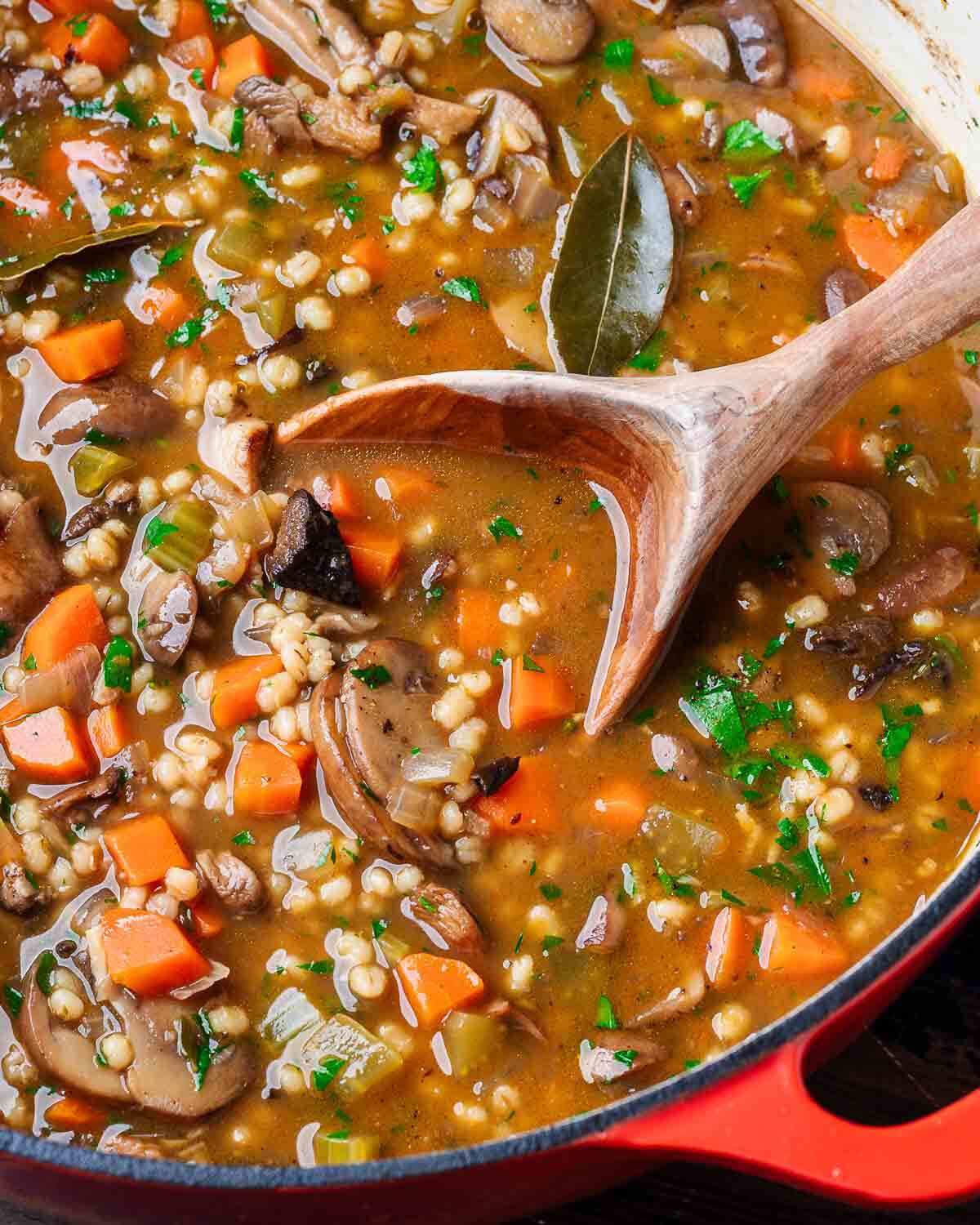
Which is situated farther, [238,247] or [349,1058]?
[238,247]

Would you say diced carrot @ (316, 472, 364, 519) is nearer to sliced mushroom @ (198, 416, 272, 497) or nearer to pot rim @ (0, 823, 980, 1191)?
sliced mushroom @ (198, 416, 272, 497)

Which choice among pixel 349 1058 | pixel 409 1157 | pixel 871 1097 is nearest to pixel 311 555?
pixel 349 1058

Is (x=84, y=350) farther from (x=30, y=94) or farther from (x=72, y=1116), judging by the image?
(x=72, y=1116)

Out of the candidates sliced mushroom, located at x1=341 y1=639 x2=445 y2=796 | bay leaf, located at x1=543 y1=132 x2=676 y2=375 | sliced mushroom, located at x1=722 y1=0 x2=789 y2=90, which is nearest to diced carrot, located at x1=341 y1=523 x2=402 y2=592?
sliced mushroom, located at x1=341 y1=639 x2=445 y2=796

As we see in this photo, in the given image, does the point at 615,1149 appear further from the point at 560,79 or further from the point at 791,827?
the point at 560,79

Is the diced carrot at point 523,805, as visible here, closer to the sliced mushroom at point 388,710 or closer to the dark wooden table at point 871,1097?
the sliced mushroom at point 388,710

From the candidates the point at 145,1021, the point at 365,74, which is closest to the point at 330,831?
the point at 145,1021

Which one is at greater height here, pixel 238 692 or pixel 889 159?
pixel 889 159
